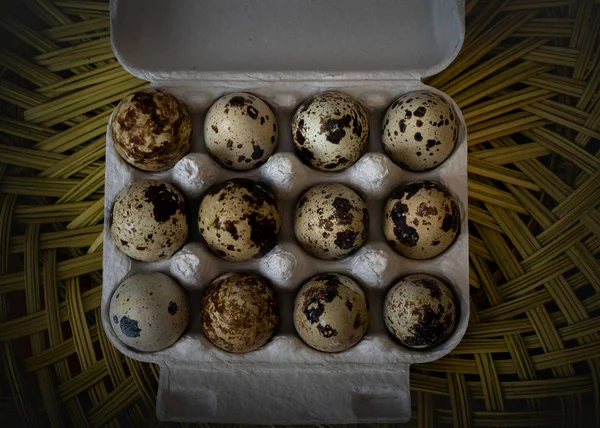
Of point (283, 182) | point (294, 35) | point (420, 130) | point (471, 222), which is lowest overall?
point (471, 222)

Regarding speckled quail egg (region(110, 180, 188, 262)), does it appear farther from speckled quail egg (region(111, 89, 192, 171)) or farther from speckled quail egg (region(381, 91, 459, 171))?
speckled quail egg (region(381, 91, 459, 171))

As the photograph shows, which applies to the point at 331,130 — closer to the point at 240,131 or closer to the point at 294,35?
the point at 240,131

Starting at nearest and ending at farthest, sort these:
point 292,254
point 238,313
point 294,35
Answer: point 238,313
point 292,254
point 294,35

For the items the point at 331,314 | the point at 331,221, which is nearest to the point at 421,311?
the point at 331,314

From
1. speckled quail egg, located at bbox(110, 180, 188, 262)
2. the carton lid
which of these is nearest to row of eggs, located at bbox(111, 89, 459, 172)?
speckled quail egg, located at bbox(110, 180, 188, 262)

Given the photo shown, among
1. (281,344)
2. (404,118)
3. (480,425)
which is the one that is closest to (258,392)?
(281,344)

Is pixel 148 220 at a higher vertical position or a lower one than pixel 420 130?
lower

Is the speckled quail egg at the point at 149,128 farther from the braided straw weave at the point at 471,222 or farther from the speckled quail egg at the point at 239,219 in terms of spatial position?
the braided straw weave at the point at 471,222

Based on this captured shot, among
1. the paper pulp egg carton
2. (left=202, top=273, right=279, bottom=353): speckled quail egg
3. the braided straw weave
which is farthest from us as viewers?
the braided straw weave
